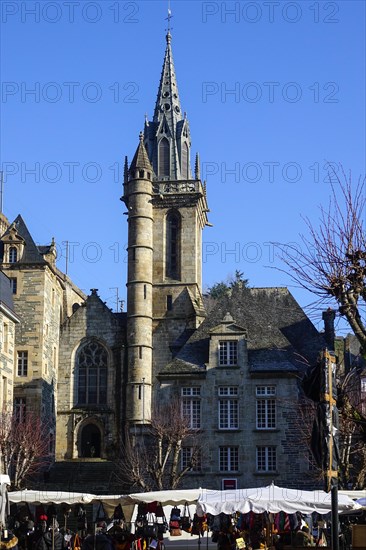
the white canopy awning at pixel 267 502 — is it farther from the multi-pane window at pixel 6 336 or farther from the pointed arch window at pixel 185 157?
the pointed arch window at pixel 185 157

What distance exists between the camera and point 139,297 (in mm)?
56188

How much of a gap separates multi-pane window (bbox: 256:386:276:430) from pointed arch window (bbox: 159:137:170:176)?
18492 mm

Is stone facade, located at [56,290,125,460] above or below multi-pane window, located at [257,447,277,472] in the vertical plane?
above

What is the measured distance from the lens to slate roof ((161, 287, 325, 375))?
1918 inches

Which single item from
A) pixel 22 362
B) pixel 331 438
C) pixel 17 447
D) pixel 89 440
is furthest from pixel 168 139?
pixel 331 438

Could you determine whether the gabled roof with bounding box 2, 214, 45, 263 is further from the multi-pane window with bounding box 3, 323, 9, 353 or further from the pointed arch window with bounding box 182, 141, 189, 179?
the multi-pane window with bounding box 3, 323, 9, 353

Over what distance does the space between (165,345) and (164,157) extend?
12681mm

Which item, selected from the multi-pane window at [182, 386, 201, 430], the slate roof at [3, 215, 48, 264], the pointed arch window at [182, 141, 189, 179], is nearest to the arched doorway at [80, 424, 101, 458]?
the multi-pane window at [182, 386, 201, 430]

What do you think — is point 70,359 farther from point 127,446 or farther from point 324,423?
point 324,423

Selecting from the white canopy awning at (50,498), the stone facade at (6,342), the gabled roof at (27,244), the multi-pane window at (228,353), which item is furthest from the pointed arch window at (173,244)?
the white canopy awning at (50,498)

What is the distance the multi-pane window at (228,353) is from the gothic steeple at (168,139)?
15.3 metres

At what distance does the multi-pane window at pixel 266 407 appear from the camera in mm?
47406

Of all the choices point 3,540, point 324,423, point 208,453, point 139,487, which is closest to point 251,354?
point 208,453

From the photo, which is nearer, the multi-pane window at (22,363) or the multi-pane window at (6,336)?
the multi-pane window at (6,336)
